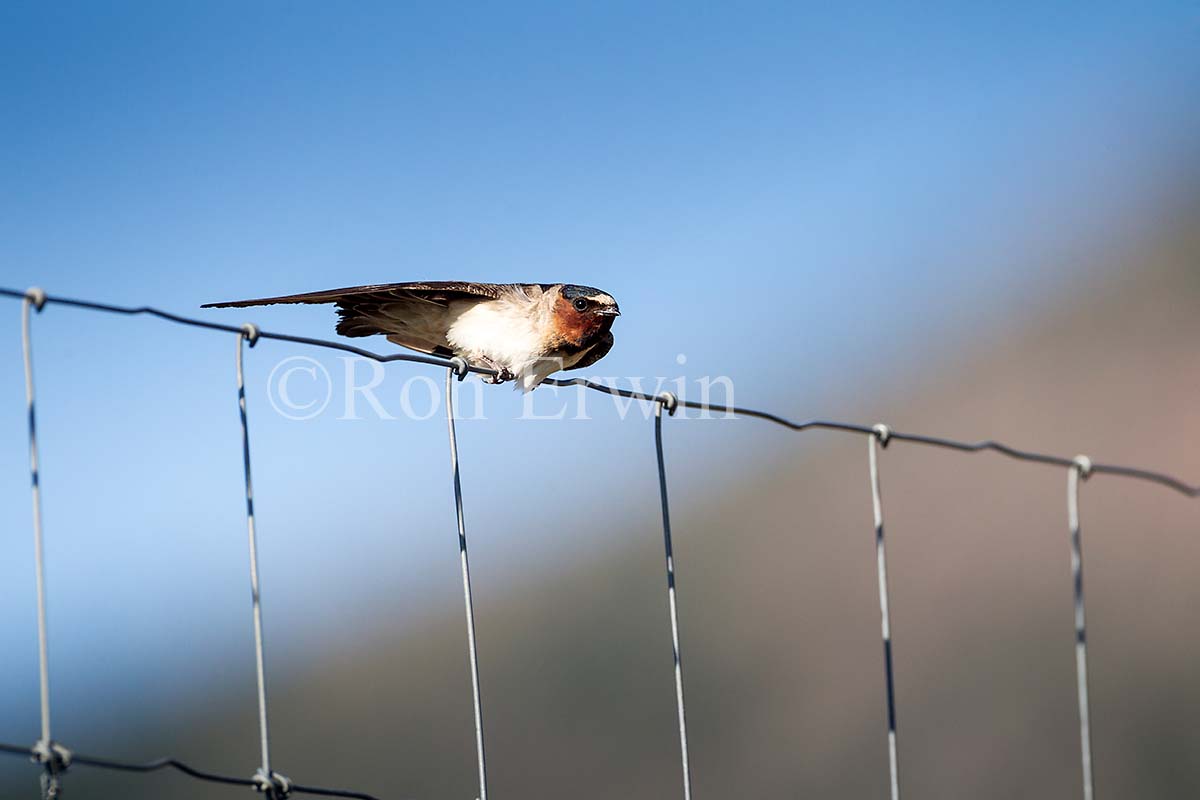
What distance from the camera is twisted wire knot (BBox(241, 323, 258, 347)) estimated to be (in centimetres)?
337

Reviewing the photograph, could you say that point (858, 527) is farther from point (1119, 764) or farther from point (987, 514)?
point (1119, 764)

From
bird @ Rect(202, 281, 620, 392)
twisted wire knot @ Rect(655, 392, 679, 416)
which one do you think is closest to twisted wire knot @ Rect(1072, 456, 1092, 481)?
twisted wire knot @ Rect(655, 392, 679, 416)

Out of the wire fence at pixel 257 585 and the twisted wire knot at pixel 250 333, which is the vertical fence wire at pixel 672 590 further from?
the twisted wire knot at pixel 250 333

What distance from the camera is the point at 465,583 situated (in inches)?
142

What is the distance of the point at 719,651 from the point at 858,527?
880cm

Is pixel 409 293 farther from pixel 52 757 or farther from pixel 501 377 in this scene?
pixel 52 757

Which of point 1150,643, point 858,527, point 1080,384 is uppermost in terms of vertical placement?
point 1080,384

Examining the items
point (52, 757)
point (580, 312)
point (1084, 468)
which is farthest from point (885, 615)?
point (580, 312)

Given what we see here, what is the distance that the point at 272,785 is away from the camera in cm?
324

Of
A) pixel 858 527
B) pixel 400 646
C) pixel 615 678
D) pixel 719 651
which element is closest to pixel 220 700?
pixel 400 646

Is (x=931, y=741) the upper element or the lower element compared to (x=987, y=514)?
lower

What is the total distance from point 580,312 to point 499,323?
42 cm

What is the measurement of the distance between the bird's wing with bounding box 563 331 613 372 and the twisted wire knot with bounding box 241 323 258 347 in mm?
3131

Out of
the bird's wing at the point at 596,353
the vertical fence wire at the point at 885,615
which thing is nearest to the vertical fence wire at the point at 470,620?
the vertical fence wire at the point at 885,615
